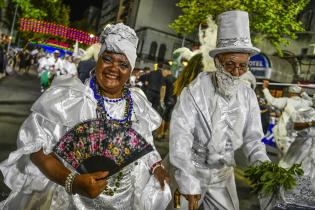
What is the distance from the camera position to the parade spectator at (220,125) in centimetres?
336

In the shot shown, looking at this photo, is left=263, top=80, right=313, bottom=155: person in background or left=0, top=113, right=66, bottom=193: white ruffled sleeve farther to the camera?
left=263, top=80, right=313, bottom=155: person in background

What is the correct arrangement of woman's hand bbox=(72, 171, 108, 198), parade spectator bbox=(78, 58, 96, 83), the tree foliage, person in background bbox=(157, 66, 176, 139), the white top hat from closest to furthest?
woman's hand bbox=(72, 171, 108, 198)
the white top hat
parade spectator bbox=(78, 58, 96, 83)
person in background bbox=(157, 66, 176, 139)
the tree foliage

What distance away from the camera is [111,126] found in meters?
2.41

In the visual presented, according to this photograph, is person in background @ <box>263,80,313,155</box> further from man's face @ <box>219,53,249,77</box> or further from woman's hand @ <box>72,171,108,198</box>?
woman's hand @ <box>72,171,108,198</box>

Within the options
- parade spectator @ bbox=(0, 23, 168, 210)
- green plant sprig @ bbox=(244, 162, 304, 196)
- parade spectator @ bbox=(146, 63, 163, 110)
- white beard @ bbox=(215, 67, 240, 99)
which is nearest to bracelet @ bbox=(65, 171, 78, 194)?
parade spectator @ bbox=(0, 23, 168, 210)

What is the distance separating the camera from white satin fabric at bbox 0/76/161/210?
2420 millimetres

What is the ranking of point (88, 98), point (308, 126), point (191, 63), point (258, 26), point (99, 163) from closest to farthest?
point (99, 163)
point (88, 98)
point (191, 63)
point (308, 126)
point (258, 26)

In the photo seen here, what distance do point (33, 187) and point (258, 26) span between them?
1743cm

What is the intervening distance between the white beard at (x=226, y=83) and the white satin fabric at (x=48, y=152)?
1244 mm

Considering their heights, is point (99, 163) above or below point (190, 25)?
below

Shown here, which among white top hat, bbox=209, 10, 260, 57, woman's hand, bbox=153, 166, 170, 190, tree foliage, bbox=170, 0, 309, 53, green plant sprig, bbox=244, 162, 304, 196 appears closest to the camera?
woman's hand, bbox=153, 166, 170, 190

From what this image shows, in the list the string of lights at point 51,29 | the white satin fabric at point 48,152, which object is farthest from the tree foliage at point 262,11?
the string of lights at point 51,29

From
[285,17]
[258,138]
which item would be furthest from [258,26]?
[258,138]

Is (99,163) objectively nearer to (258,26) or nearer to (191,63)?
(191,63)
